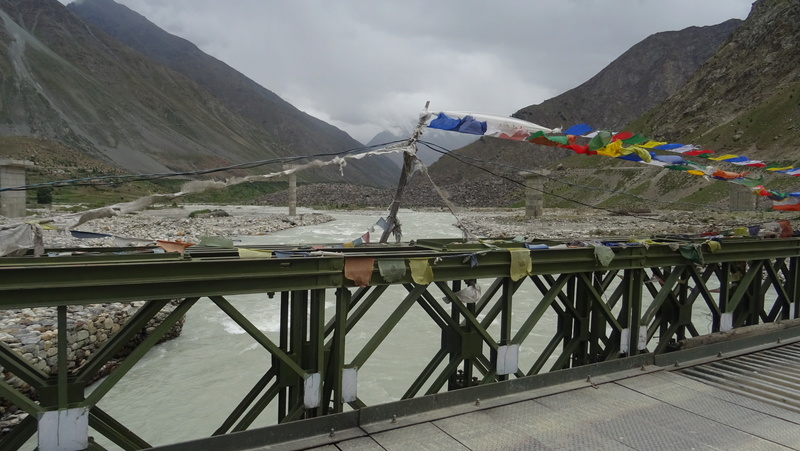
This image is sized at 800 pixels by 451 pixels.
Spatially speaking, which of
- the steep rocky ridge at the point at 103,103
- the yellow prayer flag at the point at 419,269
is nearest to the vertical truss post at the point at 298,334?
the yellow prayer flag at the point at 419,269

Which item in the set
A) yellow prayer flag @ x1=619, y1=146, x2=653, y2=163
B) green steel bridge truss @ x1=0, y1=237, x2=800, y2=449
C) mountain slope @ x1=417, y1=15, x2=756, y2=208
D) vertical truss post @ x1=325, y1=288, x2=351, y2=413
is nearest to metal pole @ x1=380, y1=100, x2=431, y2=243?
green steel bridge truss @ x1=0, y1=237, x2=800, y2=449

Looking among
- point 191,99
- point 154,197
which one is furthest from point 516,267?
point 191,99

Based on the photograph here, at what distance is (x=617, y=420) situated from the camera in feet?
14.7

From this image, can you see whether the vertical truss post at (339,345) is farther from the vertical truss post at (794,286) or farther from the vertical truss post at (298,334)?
the vertical truss post at (794,286)

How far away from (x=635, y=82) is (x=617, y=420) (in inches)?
6763

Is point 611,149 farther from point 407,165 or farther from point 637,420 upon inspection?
point 637,420

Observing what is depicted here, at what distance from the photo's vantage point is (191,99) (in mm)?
179875

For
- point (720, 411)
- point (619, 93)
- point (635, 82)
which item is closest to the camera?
point (720, 411)

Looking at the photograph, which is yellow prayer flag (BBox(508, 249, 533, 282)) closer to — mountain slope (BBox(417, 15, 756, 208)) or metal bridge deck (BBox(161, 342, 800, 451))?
metal bridge deck (BBox(161, 342, 800, 451))

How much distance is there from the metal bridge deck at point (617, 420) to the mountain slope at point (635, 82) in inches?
5927

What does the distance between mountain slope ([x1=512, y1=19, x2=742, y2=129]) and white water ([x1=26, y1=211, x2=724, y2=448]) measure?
145 meters

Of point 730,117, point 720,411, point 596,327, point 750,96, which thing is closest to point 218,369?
point 596,327

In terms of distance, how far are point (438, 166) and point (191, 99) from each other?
88370mm

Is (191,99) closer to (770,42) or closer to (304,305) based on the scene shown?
(770,42)
